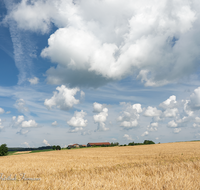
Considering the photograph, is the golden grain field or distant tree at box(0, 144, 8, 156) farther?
distant tree at box(0, 144, 8, 156)

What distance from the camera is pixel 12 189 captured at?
4.62m

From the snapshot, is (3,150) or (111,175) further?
(3,150)

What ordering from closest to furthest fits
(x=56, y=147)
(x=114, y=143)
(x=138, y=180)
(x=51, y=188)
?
(x=51, y=188)
(x=138, y=180)
(x=56, y=147)
(x=114, y=143)

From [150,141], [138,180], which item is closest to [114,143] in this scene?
[150,141]

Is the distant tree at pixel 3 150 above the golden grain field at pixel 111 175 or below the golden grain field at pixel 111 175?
below

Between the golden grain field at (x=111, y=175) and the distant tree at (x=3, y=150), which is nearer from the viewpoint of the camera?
the golden grain field at (x=111, y=175)

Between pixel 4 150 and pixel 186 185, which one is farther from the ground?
pixel 186 185

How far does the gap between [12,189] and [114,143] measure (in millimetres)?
123730

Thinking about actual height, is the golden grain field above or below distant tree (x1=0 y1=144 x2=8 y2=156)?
above

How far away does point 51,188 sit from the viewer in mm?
4414

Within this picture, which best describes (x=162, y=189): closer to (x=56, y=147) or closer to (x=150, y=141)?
(x=56, y=147)

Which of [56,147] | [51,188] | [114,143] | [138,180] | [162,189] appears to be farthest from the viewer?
[114,143]

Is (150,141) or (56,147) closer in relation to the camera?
(56,147)

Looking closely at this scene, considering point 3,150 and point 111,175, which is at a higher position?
point 111,175
